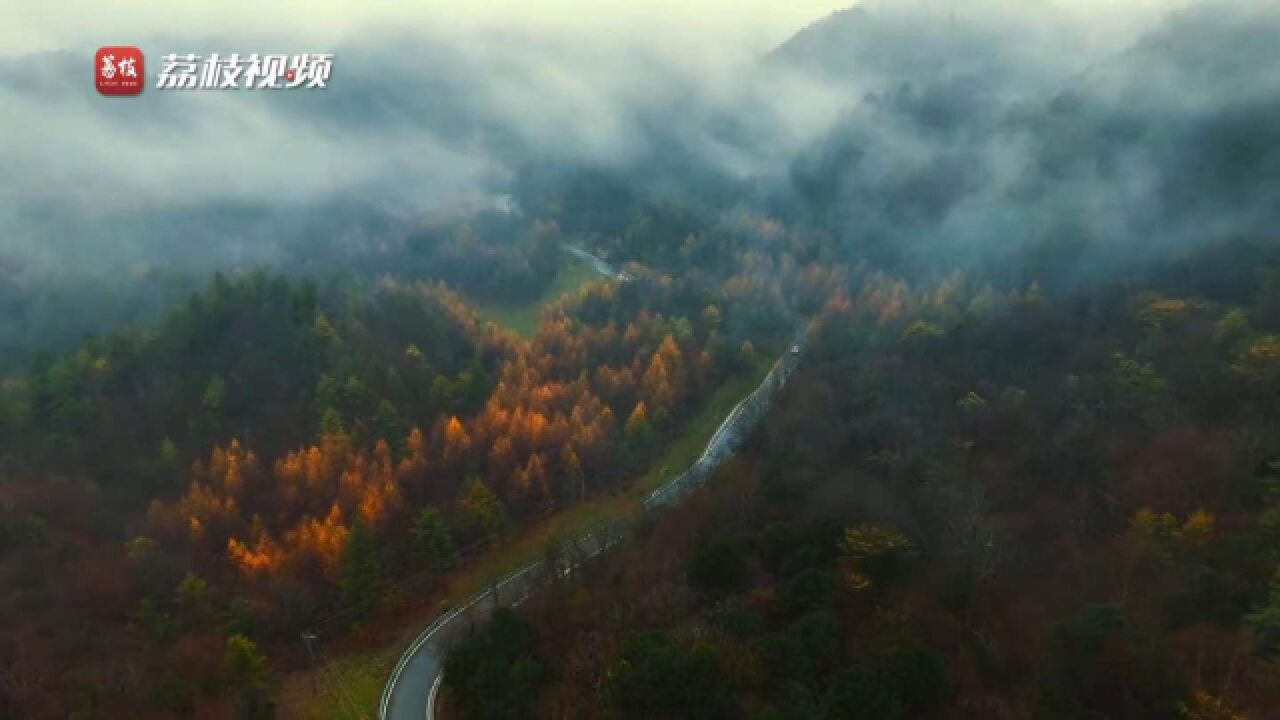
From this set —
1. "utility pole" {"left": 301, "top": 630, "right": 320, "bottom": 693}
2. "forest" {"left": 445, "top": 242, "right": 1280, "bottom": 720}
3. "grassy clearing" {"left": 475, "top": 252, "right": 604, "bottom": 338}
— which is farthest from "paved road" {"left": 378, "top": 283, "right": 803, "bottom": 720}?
"grassy clearing" {"left": 475, "top": 252, "right": 604, "bottom": 338}

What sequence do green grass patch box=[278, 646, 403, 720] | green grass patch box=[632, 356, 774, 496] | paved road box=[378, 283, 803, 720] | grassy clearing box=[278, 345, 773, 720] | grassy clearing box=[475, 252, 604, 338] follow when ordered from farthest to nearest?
grassy clearing box=[475, 252, 604, 338] < green grass patch box=[632, 356, 774, 496] < grassy clearing box=[278, 345, 773, 720] < green grass patch box=[278, 646, 403, 720] < paved road box=[378, 283, 803, 720]

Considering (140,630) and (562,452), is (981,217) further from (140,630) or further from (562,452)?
(140,630)

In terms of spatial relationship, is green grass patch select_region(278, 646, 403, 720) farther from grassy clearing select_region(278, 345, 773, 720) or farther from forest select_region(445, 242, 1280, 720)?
forest select_region(445, 242, 1280, 720)

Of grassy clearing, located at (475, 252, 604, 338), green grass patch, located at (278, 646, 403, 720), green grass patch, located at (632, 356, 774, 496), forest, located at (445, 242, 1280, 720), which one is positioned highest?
grassy clearing, located at (475, 252, 604, 338)

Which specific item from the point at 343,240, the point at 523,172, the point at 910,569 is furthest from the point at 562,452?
the point at 523,172

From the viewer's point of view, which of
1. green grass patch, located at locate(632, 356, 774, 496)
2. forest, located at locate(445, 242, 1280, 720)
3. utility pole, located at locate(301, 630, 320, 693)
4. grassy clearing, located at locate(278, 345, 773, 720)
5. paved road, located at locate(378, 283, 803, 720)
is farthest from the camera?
green grass patch, located at locate(632, 356, 774, 496)

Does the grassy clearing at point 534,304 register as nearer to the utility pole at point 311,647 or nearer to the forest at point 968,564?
the forest at point 968,564

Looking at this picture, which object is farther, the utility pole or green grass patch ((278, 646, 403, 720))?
the utility pole

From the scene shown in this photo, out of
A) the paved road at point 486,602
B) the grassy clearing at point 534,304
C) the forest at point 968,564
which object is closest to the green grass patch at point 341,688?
the paved road at point 486,602

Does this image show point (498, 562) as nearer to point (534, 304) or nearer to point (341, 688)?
point (341, 688)
